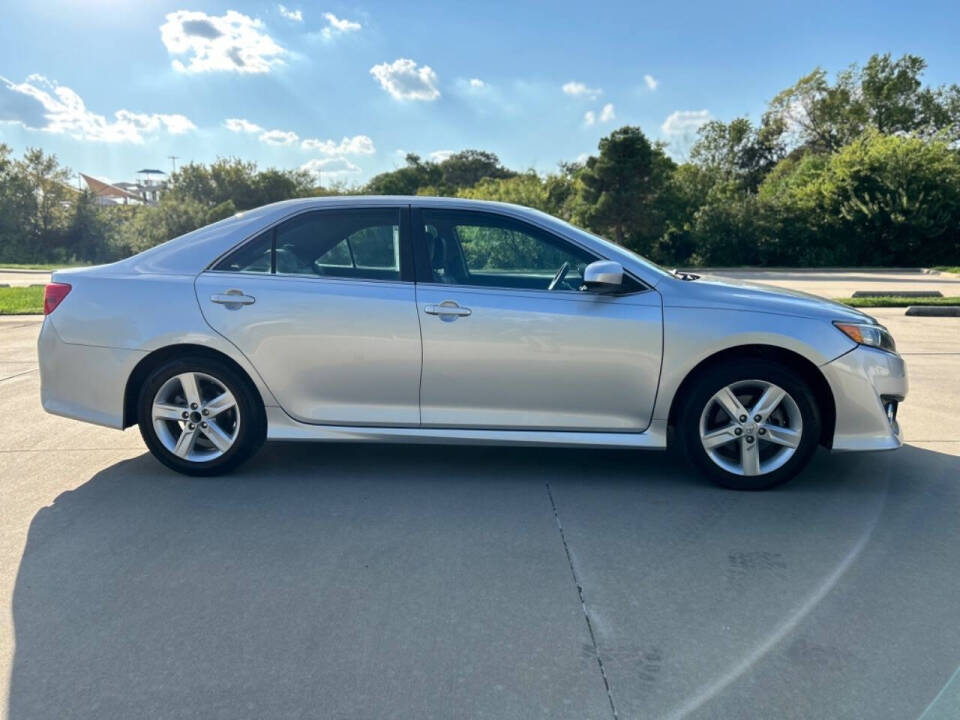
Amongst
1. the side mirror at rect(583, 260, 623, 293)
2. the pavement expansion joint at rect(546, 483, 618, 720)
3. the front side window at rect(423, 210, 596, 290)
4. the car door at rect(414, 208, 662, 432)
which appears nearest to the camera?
the pavement expansion joint at rect(546, 483, 618, 720)

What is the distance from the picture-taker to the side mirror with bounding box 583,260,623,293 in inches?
155

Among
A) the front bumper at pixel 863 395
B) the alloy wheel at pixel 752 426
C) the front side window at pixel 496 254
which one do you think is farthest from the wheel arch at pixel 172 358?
the front bumper at pixel 863 395

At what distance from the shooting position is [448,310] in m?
4.09

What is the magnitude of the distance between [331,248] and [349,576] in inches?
82.7

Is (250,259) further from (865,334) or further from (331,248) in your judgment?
(865,334)

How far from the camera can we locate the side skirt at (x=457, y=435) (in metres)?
4.13

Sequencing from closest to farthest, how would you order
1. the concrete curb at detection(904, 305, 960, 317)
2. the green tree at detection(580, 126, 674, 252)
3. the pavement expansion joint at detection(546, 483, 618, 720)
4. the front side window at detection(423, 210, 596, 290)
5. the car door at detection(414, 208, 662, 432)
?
the pavement expansion joint at detection(546, 483, 618, 720), the car door at detection(414, 208, 662, 432), the front side window at detection(423, 210, 596, 290), the concrete curb at detection(904, 305, 960, 317), the green tree at detection(580, 126, 674, 252)

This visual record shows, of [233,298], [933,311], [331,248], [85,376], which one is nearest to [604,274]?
[331,248]

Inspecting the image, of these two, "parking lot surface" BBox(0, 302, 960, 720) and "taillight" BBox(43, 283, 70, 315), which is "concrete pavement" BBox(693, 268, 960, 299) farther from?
"taillight" BBox(43, 283, 70, 315)

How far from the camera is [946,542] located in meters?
3.47

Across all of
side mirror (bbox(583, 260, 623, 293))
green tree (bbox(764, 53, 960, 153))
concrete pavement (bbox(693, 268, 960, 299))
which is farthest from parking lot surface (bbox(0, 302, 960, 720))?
green tree (bbox(764, 53, 960, 153))

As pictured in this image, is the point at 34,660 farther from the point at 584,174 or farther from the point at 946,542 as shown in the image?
the point at 584,174

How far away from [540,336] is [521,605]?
5.31ft

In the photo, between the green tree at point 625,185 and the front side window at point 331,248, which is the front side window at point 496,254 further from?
the green tree at point 625,185
